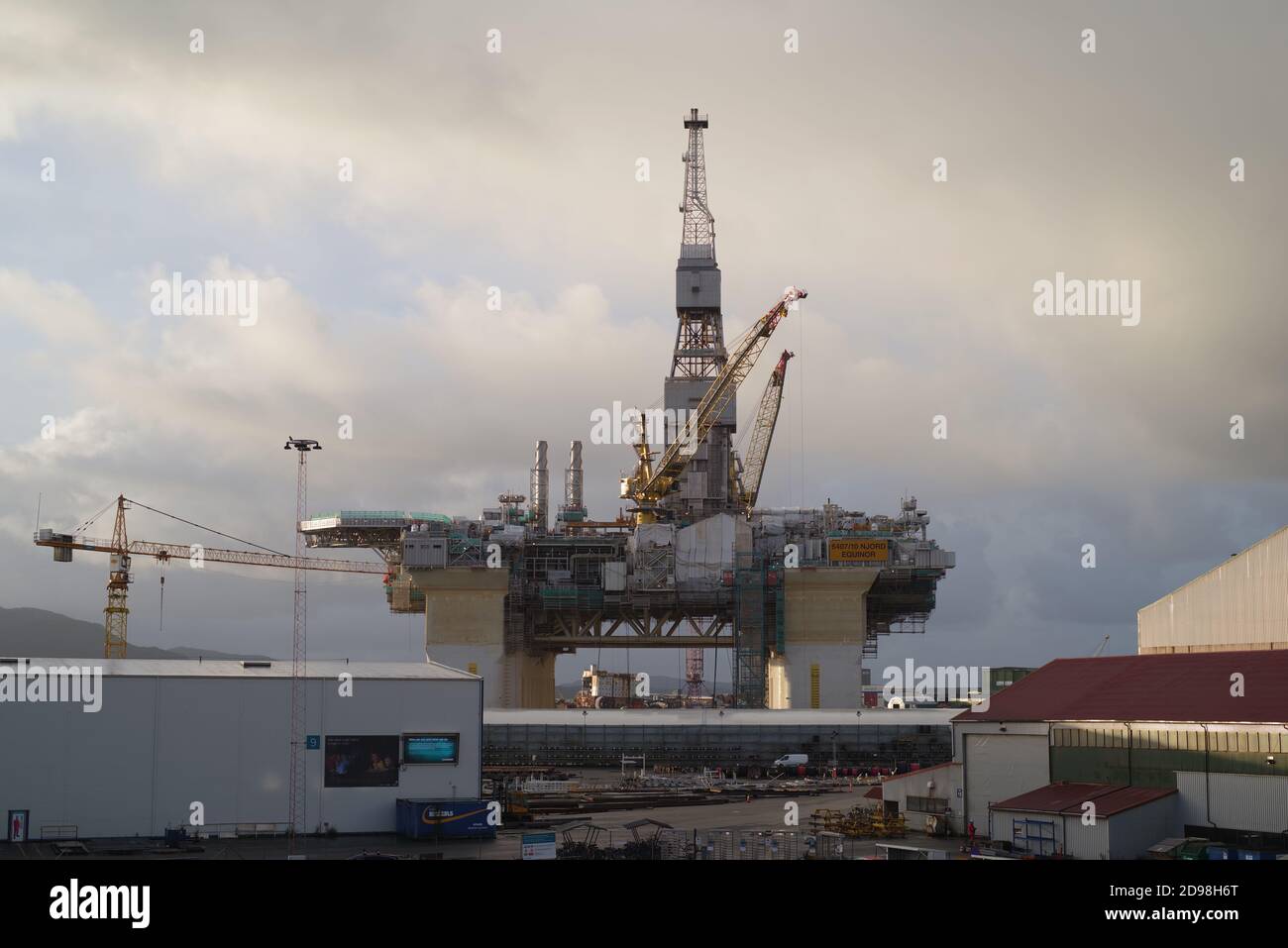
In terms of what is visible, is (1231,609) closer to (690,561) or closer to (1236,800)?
(1236,800)

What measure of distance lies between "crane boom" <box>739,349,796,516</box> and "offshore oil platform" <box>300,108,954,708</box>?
0.46ft

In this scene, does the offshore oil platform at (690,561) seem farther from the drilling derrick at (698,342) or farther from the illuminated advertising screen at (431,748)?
the illuminated advertising screen at (431,748)

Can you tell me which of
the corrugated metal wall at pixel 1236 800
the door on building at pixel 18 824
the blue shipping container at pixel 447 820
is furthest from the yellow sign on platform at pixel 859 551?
the door on building at pixel 18 824

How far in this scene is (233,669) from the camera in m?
58.9

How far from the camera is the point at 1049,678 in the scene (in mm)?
60562

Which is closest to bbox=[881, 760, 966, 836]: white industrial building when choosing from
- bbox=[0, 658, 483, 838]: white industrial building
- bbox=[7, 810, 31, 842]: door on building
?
bbox=[0, 658, 483, 838]: white industrial building

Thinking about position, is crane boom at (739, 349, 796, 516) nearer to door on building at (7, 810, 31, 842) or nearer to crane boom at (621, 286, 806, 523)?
crane boom at (621, 286, 806, 523)

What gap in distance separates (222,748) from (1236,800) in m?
38.7

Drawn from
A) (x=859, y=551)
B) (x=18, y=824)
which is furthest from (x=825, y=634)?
(x=18, y=824)

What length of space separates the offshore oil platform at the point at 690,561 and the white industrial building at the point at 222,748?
53.5 m
